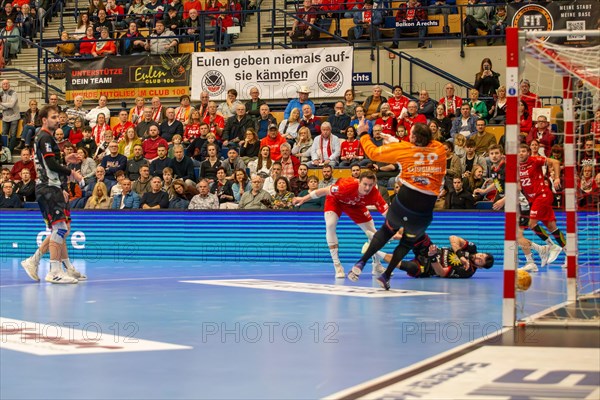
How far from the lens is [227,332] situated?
9.72 meters

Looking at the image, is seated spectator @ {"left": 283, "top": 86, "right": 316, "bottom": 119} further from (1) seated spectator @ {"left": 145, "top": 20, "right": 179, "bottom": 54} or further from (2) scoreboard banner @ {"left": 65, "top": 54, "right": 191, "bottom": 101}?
(1) seated spectator @ {"left": 145, "top": 20, "right": 179, "bottom": 54}

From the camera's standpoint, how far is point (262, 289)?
548 inches

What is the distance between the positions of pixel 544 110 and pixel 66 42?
13488 millimetres

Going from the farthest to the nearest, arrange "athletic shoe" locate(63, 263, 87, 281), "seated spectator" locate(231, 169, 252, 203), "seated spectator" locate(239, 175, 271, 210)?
→ "seated spectator" locate(231, 169, 252, 203), "seated spectator" locate(239, 175, 271, 210), "athletic shoe" locate(63, 263, 87, 281)

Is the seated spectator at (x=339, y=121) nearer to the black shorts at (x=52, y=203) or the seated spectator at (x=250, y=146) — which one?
the seated spectator at (x=250, y=146)

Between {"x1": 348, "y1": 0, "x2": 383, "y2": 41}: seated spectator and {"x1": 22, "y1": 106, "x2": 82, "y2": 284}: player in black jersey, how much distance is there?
11223 millimetres

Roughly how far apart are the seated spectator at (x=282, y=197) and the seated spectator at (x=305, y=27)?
6025 millimetres

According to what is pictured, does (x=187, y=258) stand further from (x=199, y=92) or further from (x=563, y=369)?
(x=563, y=369)

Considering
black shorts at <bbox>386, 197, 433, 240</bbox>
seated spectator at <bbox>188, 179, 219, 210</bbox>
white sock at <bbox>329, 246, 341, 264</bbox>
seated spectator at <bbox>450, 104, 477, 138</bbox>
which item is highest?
seated spectator at <bbox>450, 104, 477, 138</bbox>

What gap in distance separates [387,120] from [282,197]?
117 inches

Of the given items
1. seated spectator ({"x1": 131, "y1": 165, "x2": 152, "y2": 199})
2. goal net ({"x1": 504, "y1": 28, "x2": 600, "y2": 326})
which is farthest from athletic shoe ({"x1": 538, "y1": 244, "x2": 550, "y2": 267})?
seated spectator ({"x1": 131, "y1": 165, "x2": 152, "y2": 199})

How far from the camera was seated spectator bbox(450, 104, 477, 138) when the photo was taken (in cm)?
2075

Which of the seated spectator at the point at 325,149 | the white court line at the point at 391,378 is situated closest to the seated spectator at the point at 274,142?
the seated spectator at the point at 325,149

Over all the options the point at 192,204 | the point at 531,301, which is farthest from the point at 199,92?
the point at 531,301
